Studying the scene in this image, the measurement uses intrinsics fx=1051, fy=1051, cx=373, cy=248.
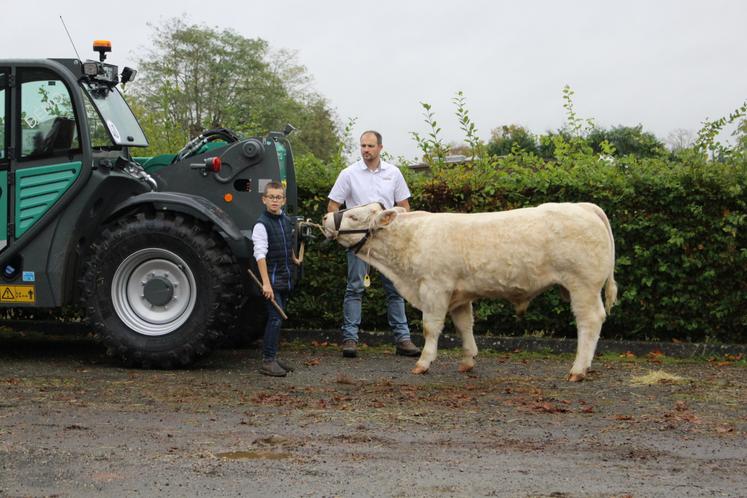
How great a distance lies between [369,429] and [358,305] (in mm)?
4049

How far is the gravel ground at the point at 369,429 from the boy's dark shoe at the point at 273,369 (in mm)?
143

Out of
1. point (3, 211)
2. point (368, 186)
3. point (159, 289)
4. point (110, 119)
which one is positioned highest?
point (110, 119)

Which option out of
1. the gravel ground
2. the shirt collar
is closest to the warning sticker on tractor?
the gravel ground

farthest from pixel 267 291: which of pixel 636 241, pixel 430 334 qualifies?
pixel 636 241

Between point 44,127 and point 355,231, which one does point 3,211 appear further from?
point 355,231

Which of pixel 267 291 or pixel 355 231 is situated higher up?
pixel 355 231

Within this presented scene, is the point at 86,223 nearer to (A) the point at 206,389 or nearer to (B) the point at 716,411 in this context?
(A) the point at 206,389

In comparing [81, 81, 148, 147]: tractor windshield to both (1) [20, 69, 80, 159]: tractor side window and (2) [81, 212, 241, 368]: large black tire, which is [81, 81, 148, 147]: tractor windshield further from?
(2) [81, 212, 241, 368]: large black tire

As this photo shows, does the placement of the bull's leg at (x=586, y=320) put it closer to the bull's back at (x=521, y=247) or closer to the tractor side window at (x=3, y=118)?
the bull's back at (x=521, y=247)

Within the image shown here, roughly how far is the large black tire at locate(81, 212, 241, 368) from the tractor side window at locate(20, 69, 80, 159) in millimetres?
886

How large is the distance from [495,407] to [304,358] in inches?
128

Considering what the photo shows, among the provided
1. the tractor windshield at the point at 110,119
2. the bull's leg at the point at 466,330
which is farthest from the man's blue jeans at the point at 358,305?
the tractor windshield at the point at 110,119

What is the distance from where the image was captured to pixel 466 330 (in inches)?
374

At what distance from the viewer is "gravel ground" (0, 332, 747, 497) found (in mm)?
5430
